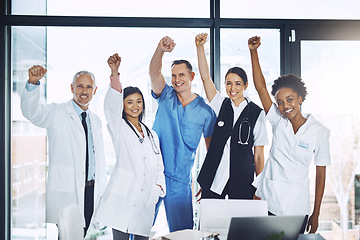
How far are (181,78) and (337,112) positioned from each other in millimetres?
1461

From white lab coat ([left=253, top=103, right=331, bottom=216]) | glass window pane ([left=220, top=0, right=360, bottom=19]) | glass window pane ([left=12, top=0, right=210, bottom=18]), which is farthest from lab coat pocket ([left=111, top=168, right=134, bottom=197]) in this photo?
glass window pane ([left=220, top=0, right=360, bottom=19])

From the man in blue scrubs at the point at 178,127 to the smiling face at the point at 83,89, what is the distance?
0.54m

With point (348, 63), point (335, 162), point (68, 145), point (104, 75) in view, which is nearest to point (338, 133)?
point (335, 162)

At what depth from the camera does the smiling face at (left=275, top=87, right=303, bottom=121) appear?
10.5 ft

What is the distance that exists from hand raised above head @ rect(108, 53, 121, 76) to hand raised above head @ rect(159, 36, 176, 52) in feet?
1.30

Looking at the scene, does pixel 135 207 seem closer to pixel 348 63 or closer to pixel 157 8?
pixel 157 8

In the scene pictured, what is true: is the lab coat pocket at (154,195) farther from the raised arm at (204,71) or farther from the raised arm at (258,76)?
the raised arm at (258,76)

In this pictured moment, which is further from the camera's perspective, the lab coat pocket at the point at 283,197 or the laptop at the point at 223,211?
the lab coat pocket at the point at 283,197

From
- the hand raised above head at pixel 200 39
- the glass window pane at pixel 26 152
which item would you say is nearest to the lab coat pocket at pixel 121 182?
the glass window pane at pixel 26 152

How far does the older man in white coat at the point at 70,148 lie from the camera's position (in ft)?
10.3

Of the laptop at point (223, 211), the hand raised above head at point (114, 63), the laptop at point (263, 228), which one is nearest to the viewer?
the laptop at point (263, 228)

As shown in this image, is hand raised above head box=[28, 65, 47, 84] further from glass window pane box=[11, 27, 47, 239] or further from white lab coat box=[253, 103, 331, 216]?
white lab coat box=[253, 103, 331, 216]

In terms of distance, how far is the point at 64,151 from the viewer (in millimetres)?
3166

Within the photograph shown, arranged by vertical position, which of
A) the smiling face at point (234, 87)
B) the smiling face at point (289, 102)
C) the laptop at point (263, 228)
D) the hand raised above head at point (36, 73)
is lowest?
the laptop at point (263, 228)
